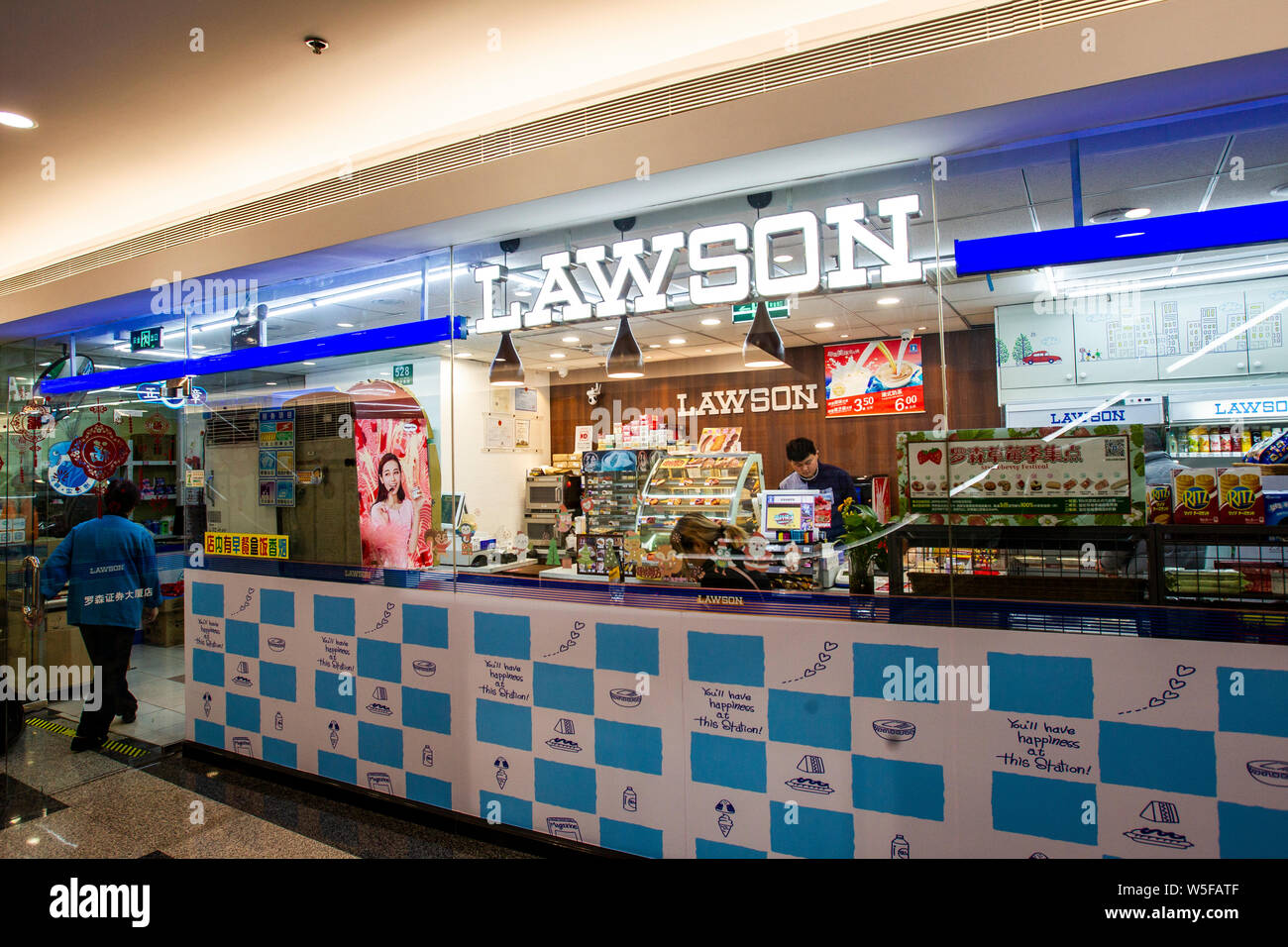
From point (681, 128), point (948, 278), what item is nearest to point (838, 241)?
point (948, 278)

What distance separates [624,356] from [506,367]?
2.25 feet

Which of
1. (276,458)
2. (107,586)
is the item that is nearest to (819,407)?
(276,458)

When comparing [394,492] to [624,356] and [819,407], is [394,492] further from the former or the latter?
[819,407]

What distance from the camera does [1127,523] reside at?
7.76 feet

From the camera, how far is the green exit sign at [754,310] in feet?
9.87

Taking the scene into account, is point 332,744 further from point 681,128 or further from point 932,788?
point 681,128

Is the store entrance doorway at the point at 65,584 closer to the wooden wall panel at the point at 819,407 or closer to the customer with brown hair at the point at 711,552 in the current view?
the wooden wall panel at the point at 819,407

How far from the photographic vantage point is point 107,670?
15.4 ft

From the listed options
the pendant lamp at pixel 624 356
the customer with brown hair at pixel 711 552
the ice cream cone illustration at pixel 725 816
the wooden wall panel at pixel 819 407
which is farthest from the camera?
the pendant lamp at pixel 624 356

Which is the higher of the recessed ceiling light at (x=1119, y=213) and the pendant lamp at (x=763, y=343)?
the recessed ceiling light at (x=1119, y=213)

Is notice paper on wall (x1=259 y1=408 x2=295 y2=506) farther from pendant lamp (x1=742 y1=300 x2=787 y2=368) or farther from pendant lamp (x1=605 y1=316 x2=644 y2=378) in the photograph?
pendant lamp (x1=742 y1=300 x2=787 y2=368)

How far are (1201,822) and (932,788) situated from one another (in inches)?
31.9

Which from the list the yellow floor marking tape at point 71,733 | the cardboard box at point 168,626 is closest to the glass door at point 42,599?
the yellow floor marking tape at point 71,733

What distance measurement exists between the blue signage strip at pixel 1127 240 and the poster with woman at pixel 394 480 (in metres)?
2.89
